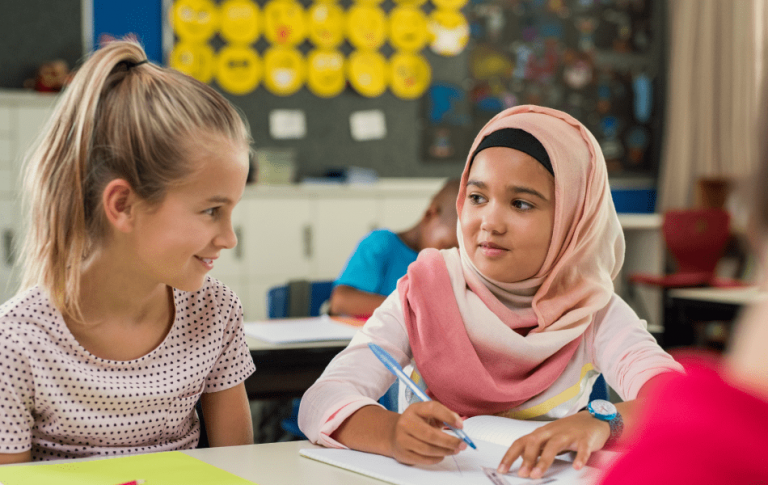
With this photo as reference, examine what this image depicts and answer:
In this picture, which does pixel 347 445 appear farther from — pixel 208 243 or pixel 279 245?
pixel 279 245

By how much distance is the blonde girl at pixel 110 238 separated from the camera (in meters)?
0.96

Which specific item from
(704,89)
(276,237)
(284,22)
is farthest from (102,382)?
(704,89)

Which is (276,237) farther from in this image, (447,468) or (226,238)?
(447,468)

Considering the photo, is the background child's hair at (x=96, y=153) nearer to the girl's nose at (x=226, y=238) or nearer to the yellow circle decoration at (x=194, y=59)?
the girl's nose at (x=226, y=238)

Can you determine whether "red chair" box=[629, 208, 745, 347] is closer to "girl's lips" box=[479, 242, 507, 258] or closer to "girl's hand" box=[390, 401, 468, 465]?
"girl's lips" box=[479, 242, 507, 258]

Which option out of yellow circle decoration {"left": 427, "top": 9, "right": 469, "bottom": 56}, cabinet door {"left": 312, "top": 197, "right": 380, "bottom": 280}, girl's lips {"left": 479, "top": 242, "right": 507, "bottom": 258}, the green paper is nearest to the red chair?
cabinet door {"left": 312, "top": 197, "right": 380, "bottom": 280}

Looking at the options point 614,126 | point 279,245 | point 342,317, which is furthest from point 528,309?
point 614,126

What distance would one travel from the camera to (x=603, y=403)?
97 centimetres

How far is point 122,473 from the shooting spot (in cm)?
82

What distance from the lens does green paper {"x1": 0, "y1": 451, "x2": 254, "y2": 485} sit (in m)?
0.79

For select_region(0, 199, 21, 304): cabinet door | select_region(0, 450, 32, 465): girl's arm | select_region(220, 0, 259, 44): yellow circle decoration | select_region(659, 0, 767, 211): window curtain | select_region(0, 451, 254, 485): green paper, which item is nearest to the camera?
select_region(0, 451, 254, 485): green paper

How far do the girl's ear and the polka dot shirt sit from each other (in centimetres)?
14

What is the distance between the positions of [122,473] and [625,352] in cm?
73

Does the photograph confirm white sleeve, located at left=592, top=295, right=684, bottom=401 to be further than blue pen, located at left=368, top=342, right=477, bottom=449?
Yes
